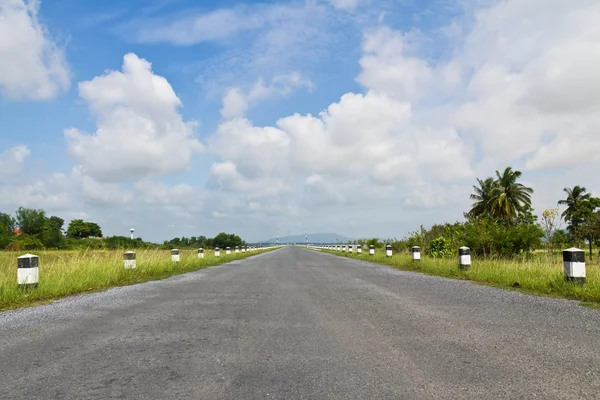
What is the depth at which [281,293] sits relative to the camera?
337 inches

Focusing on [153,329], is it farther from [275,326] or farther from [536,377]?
[536,377]

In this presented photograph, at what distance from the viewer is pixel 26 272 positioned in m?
8.53

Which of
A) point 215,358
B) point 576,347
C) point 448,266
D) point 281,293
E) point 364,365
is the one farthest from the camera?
point 448,266

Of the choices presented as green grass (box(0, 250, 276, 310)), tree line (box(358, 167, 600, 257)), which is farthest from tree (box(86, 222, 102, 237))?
green grass (box(0, 250, 276, 310))

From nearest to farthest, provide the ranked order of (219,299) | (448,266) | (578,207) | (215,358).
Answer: (215,358)
(219,299)
(448,266)
(578,207)

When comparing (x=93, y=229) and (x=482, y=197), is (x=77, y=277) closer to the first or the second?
(x=482, y=197)

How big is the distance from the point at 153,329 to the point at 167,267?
1129 cm

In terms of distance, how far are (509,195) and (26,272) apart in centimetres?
6439

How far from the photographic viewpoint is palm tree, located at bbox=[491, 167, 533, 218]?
5941 cm

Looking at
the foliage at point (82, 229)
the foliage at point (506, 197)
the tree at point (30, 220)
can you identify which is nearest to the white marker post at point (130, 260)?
the foliage at point (506, 197)

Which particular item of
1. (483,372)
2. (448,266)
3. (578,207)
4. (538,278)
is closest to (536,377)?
(483,372)

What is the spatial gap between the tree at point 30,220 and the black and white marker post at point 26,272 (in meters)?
99.0

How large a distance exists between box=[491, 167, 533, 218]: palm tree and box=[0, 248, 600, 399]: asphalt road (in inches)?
2270

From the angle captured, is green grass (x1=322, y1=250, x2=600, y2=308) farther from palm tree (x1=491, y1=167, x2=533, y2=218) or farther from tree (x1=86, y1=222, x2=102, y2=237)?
tree (x1=86, y1=222, x2=102, y2=237)
